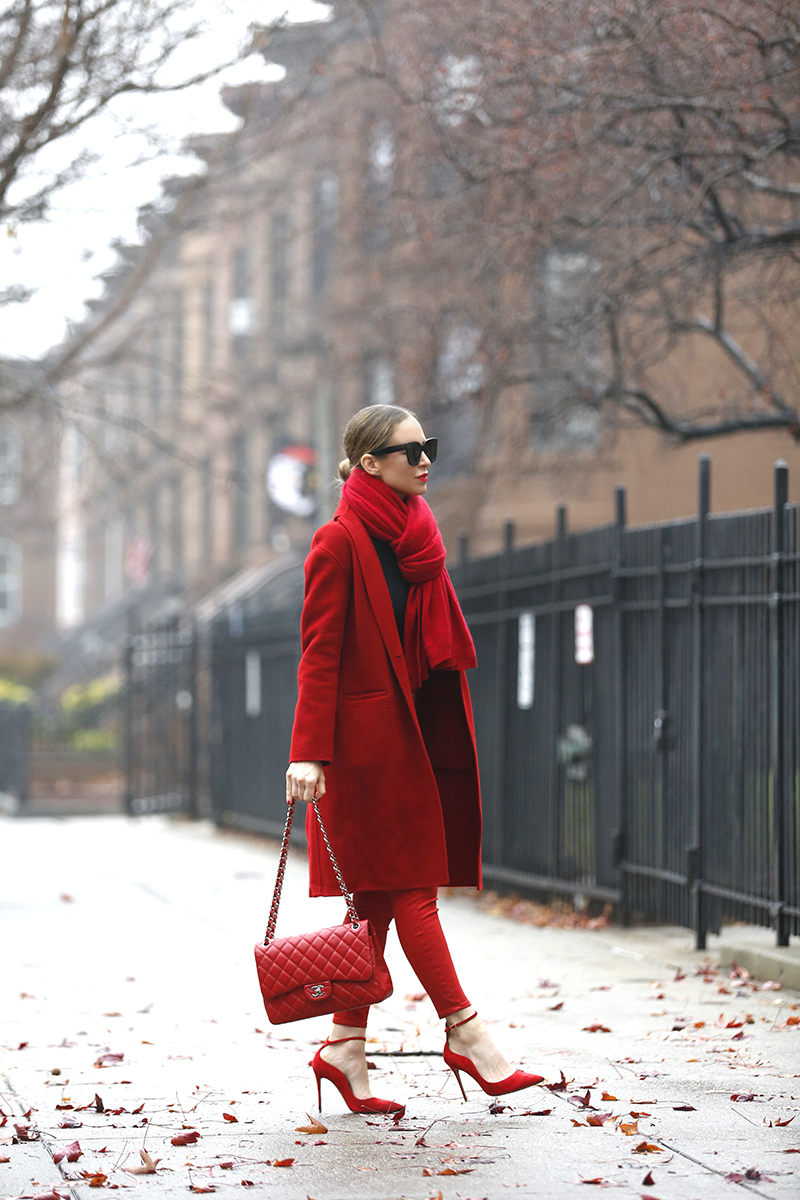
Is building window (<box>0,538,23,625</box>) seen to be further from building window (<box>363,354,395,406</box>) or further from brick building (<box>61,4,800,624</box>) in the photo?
building window (<box>363,354,395,406</box>)

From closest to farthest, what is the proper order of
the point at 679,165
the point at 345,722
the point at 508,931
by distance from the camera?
the point at 345,722 → the point at 508,931 → the point at 679,165

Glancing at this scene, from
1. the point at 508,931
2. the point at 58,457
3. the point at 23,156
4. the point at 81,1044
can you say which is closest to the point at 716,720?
the point at 508,931

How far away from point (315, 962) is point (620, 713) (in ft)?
14.4

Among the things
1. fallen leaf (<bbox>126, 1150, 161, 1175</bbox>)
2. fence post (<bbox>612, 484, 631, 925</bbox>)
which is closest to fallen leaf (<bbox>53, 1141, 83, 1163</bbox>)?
fallen leaf (<bbox>126, 1150, 161, 1175</bbox>)

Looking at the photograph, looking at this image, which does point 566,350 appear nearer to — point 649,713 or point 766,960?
point 649,713

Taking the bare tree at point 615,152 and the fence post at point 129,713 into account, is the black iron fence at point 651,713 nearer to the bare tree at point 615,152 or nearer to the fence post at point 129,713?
A: the bare tree at point 615,152

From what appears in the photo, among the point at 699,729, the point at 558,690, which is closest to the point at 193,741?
the point at 558,690

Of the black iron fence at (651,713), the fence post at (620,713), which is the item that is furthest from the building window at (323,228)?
the fence post at (620,713)

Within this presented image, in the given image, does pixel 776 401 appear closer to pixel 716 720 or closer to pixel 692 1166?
pixel 716 720

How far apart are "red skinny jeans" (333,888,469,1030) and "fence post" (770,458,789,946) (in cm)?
262

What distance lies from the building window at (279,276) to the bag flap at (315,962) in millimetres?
24248

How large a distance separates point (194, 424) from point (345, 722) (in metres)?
30.2

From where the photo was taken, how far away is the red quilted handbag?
4.38 metres

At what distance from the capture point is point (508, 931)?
8.77 m
